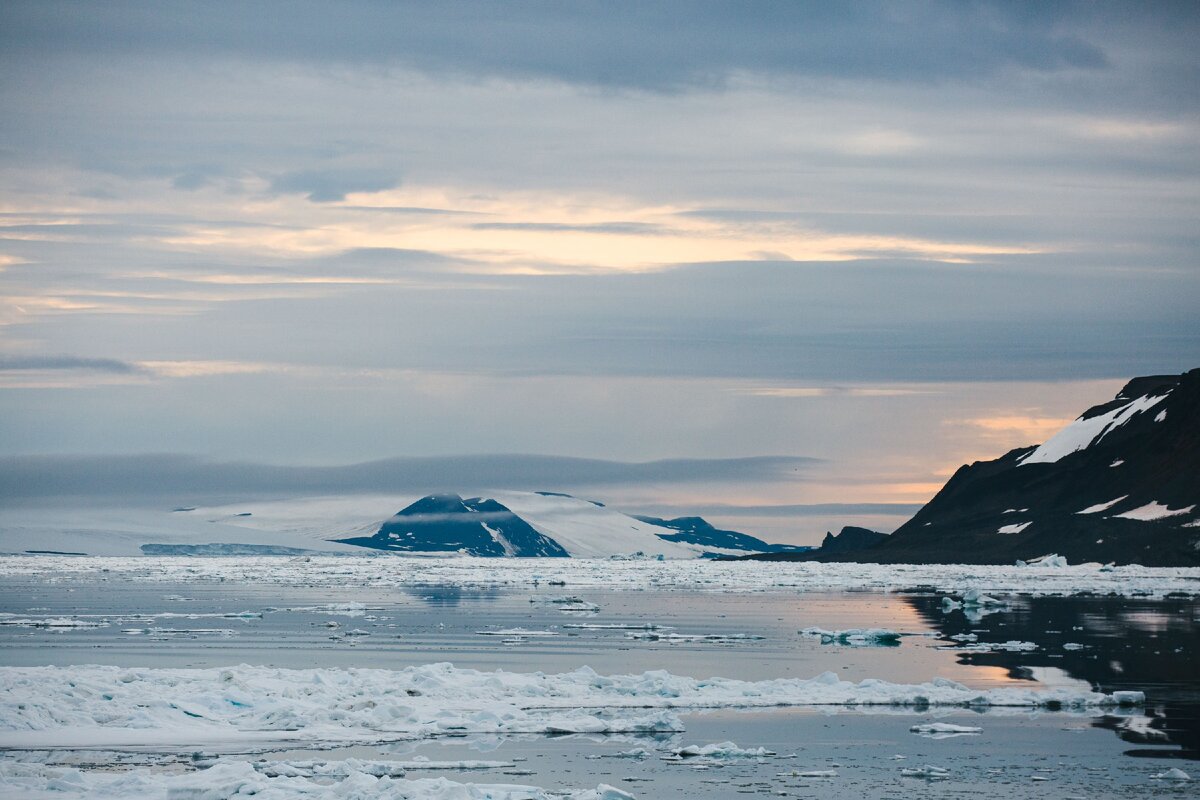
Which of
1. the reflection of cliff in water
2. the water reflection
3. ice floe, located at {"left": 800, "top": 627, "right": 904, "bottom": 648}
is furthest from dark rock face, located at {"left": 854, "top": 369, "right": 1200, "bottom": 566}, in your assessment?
ice floe, located at {"left": 800, "top": 627, "right": 904, "bottom": 648}

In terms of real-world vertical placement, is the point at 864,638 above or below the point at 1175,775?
above

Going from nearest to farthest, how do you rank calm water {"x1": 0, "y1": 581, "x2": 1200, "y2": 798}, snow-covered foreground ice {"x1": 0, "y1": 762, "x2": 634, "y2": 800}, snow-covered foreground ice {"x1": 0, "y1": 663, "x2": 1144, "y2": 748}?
snow-covered foreground ice {"x1": 0, "y1": 762, "x2": 634, "y2": 800}
calm water {"x1": 0, "y1": 581, "x2": 1200, "y2": 798}
snow-covered foreground ice {"x1": 0, "y1": 663, "x2": 1144, "y2": 748}

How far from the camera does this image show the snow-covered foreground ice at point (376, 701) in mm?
20266

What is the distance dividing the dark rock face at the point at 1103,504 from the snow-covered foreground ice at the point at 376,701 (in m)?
107

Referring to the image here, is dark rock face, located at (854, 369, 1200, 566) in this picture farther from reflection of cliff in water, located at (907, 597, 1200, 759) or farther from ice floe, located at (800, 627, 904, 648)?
ice floe, located at (800, 627, 904, 648)

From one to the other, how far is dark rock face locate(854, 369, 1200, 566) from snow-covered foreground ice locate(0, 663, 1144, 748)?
351ft

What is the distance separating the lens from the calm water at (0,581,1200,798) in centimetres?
1773

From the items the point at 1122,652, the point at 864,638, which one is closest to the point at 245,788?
the point at 864,638

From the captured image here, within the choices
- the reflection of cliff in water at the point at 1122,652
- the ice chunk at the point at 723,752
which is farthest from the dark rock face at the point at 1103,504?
the ice chunk at the point at 723,752

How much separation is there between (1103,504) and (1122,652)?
471 ft

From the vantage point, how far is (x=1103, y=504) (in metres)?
169

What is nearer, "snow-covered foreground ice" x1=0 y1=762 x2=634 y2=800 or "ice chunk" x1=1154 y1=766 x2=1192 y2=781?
"snow-covered foreground ice" x1=0 y1=762 x2=634 y2=800

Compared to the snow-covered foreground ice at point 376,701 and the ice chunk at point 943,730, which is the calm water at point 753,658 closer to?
the ice chunk at point 943,730

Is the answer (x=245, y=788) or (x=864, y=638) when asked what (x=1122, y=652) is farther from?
(x=245, y=788)
